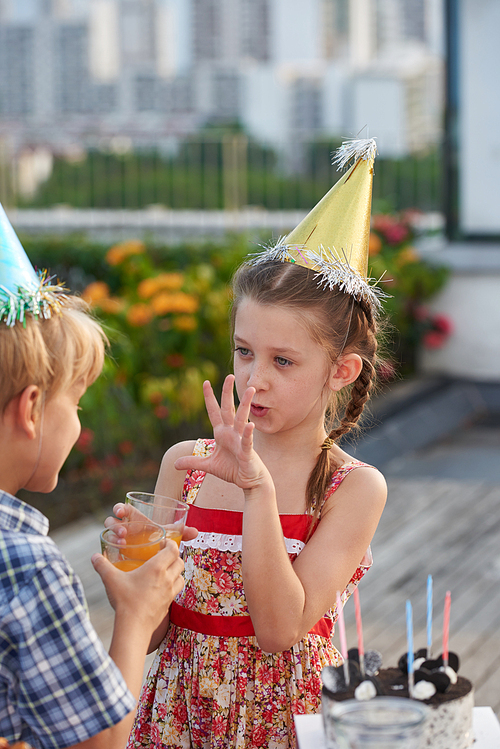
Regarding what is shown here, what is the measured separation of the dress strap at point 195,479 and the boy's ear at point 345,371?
0.28 m

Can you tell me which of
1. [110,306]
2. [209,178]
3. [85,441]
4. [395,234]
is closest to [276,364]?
[85,441]

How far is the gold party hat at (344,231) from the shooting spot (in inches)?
62.2

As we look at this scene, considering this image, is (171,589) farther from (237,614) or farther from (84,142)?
(84,142)

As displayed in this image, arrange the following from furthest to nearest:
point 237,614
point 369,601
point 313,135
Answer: point 313,135, point 369,601, point 237,614

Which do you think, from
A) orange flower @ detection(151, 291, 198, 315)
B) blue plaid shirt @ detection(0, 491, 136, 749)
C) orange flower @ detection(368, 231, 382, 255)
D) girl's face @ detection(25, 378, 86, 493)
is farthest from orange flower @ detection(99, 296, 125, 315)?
blue plaid shirt @ detection(0, 491, 136, 749)

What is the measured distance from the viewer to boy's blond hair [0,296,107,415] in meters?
1.13

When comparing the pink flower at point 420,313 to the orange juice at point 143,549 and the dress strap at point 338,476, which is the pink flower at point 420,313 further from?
the orange juice at point 143,549

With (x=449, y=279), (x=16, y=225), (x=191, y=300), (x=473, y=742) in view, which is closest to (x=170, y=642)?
(x=473, y=742)

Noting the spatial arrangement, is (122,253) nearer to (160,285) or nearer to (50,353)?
(160,285)

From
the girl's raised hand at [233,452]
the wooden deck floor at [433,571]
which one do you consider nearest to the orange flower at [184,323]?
the wooden deck floor at [433,571]

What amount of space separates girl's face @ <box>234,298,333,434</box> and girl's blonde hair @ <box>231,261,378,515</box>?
2cm

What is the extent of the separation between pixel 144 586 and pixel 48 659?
8.1 inches

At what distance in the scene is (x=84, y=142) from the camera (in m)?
11.5

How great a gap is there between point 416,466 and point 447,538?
4.60 feet
